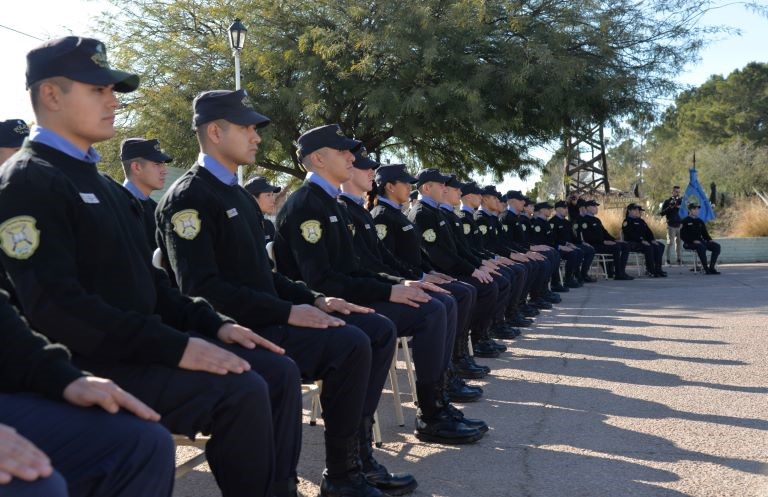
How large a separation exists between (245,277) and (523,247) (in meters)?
10.2

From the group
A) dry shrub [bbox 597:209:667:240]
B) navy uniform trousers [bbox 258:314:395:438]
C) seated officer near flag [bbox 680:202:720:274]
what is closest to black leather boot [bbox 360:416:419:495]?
navy uniform trousers [bbox 258:314:395:438]

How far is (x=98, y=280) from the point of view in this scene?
275 centimetres

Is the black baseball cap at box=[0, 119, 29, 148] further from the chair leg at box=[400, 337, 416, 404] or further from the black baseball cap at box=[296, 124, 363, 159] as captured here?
the chair leg at box=[400, 337, 416, 404]

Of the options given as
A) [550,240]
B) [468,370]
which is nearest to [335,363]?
[468,370]

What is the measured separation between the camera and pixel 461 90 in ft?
55.5

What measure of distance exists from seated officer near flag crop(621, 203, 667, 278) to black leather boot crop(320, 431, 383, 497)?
17073mm

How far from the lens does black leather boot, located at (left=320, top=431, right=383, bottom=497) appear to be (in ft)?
12.4

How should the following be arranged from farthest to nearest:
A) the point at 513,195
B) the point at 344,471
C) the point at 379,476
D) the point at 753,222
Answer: the point at 753,222
the point at 513,195
the point at 379,476
the point at 344,471

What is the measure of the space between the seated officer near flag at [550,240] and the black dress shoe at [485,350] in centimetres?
764

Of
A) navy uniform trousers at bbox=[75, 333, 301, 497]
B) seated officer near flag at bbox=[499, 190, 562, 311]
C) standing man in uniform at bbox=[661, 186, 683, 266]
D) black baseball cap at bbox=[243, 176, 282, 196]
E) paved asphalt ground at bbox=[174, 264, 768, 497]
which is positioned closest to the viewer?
navy uniform trousers at bbox=[75, 333, 301, 497]

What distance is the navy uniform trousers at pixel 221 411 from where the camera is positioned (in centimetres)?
269

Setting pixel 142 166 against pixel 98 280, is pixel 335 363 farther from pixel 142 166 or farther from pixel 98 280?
pixel 142 166

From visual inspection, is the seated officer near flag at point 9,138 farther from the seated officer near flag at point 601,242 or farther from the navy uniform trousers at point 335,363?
the seated officer near flag at point 601,242

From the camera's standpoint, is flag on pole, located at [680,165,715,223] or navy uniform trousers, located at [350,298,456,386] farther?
flag on pole, located at [680,165,715,223]
